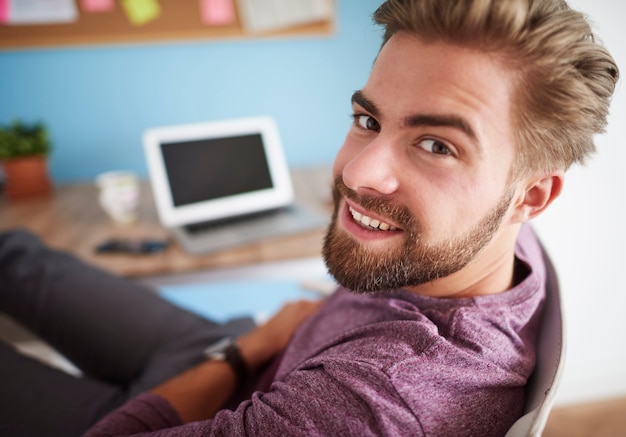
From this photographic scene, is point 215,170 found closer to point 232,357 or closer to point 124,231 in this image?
point 124,231

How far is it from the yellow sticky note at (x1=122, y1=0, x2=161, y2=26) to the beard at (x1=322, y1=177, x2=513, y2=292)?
133 centimetres

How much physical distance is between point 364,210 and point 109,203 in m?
0.96

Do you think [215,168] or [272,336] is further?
[215,168]

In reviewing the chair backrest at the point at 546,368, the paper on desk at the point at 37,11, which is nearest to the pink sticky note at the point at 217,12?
the paper on desk at the point at 37,11

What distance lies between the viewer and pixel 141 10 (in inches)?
62.3

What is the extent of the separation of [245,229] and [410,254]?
0.70m

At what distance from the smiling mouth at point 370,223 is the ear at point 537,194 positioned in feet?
0.59

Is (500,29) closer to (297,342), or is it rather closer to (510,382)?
(510,382)

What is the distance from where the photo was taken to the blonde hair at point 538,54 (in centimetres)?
53

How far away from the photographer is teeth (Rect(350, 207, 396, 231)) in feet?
2.04

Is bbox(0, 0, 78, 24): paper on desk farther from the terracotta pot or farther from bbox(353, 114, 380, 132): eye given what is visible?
bbox(353, 114, 380, 132): eye

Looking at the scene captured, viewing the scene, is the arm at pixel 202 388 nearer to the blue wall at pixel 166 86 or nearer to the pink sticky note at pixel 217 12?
the blue wall at pixel 166 86

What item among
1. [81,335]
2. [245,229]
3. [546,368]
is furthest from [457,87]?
[81,335]

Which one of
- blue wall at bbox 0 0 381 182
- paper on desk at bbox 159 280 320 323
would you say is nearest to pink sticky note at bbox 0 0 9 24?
blue wall at bbox 0 0 381 182
